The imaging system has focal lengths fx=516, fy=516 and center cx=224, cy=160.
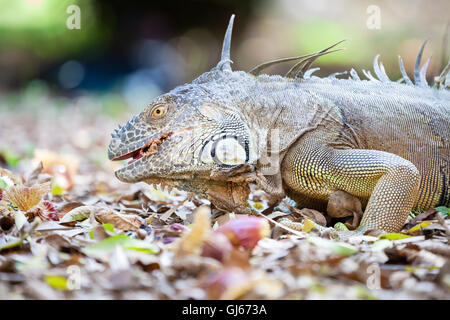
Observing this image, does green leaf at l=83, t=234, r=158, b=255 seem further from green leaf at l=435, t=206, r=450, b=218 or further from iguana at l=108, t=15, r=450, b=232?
green leaf at l=435, t=206, r=450, b=218

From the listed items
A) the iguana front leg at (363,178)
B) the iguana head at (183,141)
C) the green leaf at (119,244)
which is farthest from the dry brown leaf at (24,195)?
the iguana front leg at (363,178)

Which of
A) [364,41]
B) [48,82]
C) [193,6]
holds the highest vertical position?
[193,6]

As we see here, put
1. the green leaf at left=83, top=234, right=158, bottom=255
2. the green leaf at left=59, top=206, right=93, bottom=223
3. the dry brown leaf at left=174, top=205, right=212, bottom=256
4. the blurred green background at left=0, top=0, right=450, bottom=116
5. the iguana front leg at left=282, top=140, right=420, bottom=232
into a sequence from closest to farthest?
the dry brown leaf at left=174, top=205, right=212, bottom=256 → the green leaf at left=83, top=234, right=158, bottom=255 → the iguana front leg at left=282, top=140, right=420, bottom=232 → the green leaf at left=59, top=206, right=93, bottom=223 → the blurred green background at left=0, top=0, right=450, bottom=116

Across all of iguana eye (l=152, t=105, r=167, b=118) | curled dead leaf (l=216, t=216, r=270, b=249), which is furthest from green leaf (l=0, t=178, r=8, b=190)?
curled dead leaf (l=216, t=216, r=270, b=249)

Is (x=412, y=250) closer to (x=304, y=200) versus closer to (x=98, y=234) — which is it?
(x=304, y=200)

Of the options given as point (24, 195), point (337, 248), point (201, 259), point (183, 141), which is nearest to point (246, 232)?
point (201, 259)

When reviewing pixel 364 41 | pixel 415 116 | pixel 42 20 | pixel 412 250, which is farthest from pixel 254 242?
pixel 42 20
